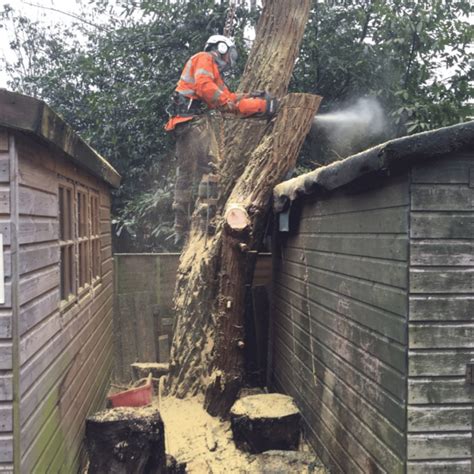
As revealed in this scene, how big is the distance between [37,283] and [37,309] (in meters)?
0.17

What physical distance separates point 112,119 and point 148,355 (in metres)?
5.74

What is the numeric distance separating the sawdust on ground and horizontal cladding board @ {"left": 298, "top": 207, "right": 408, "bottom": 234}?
2.18m

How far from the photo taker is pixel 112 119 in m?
11.5

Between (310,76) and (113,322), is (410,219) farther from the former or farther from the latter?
(310,76)

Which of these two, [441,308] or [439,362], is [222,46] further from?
[439,362]

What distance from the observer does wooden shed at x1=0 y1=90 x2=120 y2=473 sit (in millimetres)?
2932

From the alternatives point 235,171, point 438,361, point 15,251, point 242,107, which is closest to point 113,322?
point 235,171

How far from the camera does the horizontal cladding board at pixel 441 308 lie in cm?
309

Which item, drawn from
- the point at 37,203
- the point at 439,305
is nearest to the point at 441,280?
the point at 439,305

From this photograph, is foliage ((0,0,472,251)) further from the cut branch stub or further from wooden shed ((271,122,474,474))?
wooden shed ((271,122,474,474))

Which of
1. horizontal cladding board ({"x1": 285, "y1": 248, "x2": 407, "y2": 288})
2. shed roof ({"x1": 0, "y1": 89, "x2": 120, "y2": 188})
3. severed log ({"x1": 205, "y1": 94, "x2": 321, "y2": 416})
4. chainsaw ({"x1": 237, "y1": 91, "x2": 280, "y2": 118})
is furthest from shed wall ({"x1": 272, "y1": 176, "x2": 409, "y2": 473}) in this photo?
shed roof ({"x1": 0, "y1": 89, "x2": 120, "y2": 188})

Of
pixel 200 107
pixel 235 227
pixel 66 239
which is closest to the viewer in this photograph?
pixel 66 239

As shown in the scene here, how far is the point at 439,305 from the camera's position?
3096 millimetres

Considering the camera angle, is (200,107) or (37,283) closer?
(37,283)
